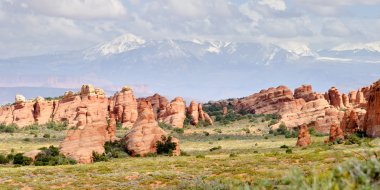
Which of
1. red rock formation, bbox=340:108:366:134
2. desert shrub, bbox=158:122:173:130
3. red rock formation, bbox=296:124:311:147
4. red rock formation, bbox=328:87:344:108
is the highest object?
red rock formation, bbox=328:87:344:108

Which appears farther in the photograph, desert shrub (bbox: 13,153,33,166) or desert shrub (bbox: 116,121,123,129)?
desert shrub (bbox: 116,121,123,129)

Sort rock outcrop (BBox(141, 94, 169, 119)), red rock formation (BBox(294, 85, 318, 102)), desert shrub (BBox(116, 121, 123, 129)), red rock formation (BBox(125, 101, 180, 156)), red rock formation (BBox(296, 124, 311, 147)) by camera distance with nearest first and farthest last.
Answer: red rock formation (BBox(125, 101, 180, 156)) → red rock formation (BBox(296, 124, 311, 147)) → desert shrub (BBox(116, 121, 123, 129)) → red rock formation (BBox(294, 85, 318, 102)) → rock outcrop (BBox(141, 94, 169, 119))

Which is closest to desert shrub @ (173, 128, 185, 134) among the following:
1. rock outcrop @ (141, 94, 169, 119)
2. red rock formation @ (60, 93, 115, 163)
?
rock outcrop @ (141, 94, 169, 119)

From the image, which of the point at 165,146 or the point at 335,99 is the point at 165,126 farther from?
the point at 165,146

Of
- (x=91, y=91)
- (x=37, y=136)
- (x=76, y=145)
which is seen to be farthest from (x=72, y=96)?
(x=76, y=145)

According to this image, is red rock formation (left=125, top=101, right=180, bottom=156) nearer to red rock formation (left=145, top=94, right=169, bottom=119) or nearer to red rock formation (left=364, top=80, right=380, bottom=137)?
red rock formation (left=364, top=80, right=380, bottom=137)

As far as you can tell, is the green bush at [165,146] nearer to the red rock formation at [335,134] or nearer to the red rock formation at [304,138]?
the red rock formation at [304,138]

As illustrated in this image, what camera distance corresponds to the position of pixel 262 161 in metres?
57.3

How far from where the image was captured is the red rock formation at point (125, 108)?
16238 centimetres

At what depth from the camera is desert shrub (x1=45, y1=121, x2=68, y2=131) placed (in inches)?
5999

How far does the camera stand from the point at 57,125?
157375 mm

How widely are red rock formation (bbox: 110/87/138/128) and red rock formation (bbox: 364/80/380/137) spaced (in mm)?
81289

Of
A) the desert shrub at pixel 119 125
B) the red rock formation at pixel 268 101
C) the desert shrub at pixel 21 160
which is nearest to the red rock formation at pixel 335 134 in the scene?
the desert shrub at pixel 21 160

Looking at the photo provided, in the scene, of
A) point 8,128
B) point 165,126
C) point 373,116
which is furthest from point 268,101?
point 373,116
